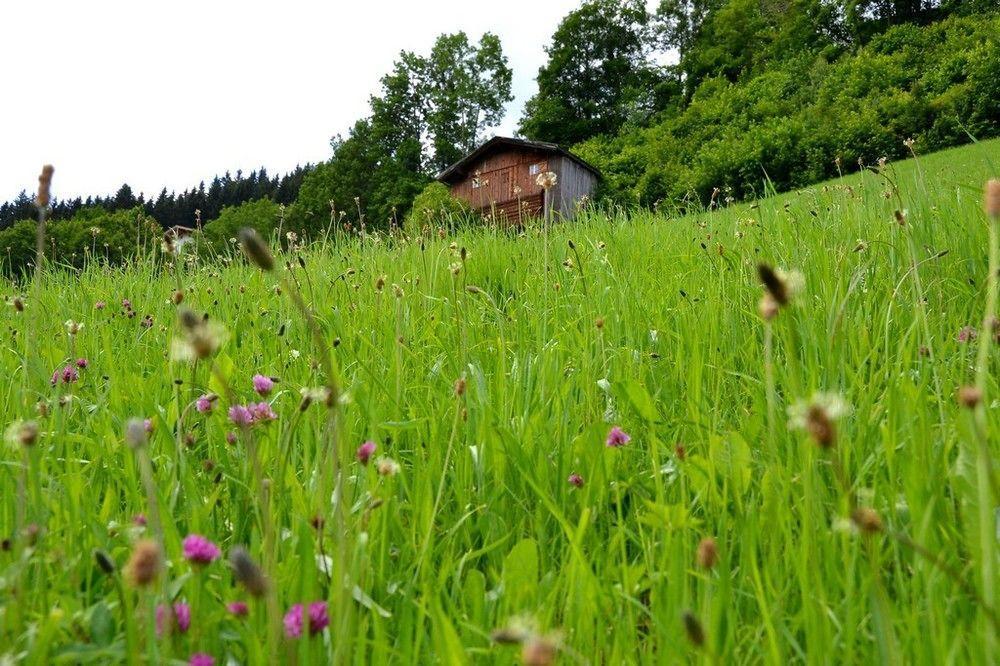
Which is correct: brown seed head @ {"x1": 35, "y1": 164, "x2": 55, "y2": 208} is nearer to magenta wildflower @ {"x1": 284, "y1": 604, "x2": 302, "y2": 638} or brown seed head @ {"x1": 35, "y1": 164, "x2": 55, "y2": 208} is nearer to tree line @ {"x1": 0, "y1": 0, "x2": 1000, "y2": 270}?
magenta wildflower @ {"x1": 284, "y1": 604, "x2": 302, "y2": 638}

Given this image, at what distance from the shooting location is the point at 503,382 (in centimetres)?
157

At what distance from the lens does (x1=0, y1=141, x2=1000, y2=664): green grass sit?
75 centimetres

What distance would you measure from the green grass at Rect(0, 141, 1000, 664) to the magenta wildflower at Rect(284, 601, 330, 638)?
2cm

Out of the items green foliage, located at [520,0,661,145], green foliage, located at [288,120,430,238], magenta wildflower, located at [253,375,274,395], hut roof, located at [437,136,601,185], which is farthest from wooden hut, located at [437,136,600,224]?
magenta wildflower, located at [253,375,274,395]

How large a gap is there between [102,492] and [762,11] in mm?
53456

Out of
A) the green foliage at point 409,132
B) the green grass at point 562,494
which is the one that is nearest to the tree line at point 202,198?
the green foliage at point 409,132

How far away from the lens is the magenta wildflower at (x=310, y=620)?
0.74m

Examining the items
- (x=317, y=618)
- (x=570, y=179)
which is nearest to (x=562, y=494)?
(x=317, y=618)

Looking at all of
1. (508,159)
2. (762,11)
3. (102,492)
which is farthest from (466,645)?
(762,11)

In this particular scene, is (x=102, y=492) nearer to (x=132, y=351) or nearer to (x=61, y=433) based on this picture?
(x=61, y=433)

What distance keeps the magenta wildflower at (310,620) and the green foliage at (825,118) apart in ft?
46.5

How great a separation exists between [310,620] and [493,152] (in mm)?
33935

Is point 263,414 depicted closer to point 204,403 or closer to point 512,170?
point 204,403

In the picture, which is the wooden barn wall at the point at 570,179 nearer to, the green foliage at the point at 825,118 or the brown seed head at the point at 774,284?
the green foliage at the point at 825,118
